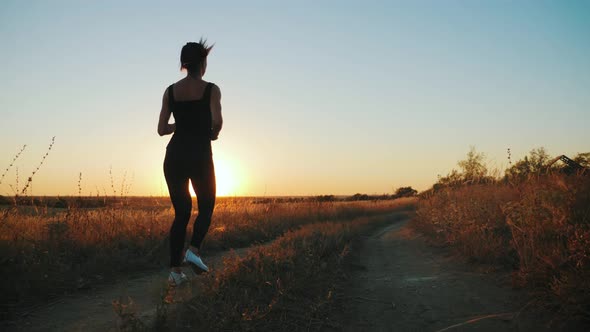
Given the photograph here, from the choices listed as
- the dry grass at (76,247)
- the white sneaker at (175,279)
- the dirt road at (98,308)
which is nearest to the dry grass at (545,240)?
the dirt road at (98,308)

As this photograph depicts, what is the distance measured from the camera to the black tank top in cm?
412

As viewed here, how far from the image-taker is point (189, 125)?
13.6 feet

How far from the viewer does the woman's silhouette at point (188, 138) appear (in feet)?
13.5

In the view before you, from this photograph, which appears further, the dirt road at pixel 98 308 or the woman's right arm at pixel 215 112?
the woman's right arm at pixel 215 112

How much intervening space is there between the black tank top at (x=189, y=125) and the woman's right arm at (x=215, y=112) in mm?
65

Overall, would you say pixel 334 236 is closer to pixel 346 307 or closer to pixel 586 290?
pixel 346 307

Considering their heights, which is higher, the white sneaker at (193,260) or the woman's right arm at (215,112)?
the woman's right arm at (215,112)

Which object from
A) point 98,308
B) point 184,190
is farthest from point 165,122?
point 98,308

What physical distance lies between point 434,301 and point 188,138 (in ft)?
10.5

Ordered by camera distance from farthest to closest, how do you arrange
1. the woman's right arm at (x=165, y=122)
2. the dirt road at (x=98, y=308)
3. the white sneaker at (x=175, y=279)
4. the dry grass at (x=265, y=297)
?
the woman's right arm at (x=165, y=122) → the white sneaker at (x=175, y=279) → the dirt road at (x=98, y=308) → the dry grass at (x=265, y=297)

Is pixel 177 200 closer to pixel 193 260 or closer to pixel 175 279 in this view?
pixel 193 260

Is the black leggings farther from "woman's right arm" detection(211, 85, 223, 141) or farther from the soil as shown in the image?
the soil

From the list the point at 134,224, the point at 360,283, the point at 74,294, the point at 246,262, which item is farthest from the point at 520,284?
the point at 134,224

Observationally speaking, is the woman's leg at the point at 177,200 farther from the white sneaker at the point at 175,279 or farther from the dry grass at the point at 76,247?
the dry grass at the point at 76,247
